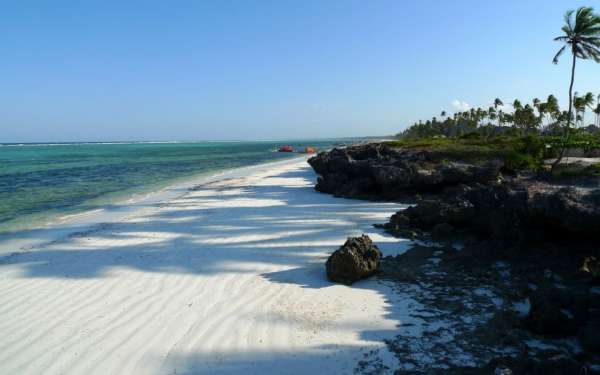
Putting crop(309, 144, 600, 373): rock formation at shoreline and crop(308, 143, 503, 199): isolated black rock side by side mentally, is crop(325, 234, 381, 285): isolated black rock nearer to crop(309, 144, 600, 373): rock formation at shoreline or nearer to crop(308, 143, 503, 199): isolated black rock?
crop(309, 144, 600, 373): rock formation at shoreline

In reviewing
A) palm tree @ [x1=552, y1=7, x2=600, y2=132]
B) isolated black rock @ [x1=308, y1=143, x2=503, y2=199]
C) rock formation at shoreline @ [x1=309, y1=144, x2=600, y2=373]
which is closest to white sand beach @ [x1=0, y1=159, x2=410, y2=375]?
rock formation at shoreline @ [x1=309, y1=144, x2=600, y2=373]

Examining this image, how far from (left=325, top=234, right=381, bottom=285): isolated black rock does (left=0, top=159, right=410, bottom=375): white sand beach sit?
0.54ft

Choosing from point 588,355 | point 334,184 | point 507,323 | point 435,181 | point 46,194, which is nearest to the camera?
point 588,355

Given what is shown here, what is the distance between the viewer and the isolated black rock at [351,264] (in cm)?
612

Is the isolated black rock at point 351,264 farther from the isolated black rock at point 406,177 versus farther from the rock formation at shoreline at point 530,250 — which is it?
the isolated black rock at point 406,177

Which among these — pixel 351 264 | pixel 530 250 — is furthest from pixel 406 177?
pixel 351 264

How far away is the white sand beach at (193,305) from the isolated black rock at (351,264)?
16 cm

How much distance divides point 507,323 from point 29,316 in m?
6.65

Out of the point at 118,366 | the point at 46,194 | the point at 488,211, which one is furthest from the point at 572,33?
the point at 46,194

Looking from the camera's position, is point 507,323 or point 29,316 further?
point 29,316

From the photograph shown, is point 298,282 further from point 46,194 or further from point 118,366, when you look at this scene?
point 46,194

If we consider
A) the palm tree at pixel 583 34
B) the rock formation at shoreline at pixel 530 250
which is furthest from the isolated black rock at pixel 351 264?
the palm tree at pixel 583 34

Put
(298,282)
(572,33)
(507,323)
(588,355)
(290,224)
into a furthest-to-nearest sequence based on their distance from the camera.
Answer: (572,33), (290,224), (298,282), (507,323), (588,355)

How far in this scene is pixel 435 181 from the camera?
14508 mm
